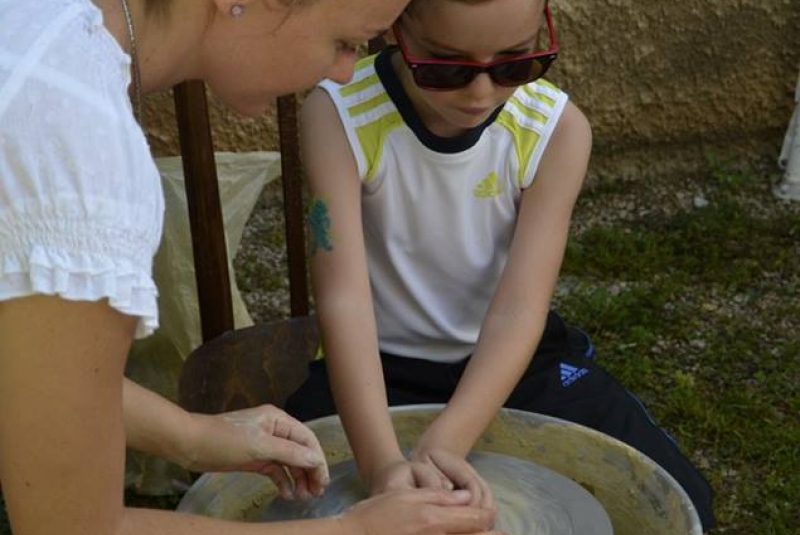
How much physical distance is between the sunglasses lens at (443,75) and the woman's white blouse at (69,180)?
668 millimetres

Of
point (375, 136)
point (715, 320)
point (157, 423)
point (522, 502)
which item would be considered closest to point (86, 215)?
point (157, 423)

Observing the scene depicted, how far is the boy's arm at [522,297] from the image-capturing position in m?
1.66

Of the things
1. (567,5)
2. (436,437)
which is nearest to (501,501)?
(436,437)

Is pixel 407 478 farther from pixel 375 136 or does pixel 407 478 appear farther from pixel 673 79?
pixel 673 79

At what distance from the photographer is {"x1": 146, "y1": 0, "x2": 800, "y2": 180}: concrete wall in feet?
10.9

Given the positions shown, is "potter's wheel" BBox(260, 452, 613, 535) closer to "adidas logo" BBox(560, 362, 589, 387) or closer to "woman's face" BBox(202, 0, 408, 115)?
"adidas logo" BBox(560, 362, 589, 387)

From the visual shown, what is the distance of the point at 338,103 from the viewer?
1.83 meters

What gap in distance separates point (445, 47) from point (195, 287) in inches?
31.7

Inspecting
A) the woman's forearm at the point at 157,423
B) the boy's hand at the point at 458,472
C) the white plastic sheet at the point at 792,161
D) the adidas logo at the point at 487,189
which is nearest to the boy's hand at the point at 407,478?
the boy's hand at the point at 458,472

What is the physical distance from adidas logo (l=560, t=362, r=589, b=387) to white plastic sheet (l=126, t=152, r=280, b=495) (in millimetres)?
647

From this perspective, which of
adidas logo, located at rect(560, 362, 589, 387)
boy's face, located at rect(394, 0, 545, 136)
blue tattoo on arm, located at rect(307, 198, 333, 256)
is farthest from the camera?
adidas logo, located at rect(560, 362, 589, 387)

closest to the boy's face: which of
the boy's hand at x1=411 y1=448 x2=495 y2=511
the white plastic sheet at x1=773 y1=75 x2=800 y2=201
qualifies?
the boy's hand at x1=411 y1=448 x2=495 y2=511

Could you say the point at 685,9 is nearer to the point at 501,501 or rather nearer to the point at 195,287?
the point at 195,287

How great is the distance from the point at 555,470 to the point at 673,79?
2.01m
